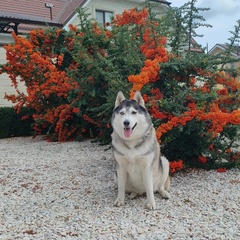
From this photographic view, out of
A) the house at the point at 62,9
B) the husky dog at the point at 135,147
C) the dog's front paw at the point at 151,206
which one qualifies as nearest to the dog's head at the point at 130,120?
the husky dog at the point at 135,147

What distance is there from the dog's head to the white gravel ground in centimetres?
87

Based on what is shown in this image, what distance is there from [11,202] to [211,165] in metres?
3.17

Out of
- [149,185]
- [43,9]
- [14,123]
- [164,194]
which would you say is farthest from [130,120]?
[43,9]

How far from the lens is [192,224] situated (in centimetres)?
310

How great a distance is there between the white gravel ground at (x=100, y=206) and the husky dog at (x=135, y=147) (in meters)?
0.27

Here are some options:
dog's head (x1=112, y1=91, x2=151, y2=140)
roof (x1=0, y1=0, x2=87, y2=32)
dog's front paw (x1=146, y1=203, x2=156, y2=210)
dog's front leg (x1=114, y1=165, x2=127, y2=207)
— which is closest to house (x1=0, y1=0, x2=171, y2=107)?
roof (x1=0, y1=0, x2=87, y2=32)

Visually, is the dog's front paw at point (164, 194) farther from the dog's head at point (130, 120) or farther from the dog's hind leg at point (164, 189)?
the dog's head at point (130, 120)

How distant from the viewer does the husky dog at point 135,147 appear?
3.44 meters

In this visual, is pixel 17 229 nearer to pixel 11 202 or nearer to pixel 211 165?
pixel 11 202

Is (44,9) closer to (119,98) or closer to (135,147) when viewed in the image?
(119,98)

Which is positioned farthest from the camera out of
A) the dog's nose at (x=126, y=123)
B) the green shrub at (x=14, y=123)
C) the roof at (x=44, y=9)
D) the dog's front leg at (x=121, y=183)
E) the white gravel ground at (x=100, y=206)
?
the roof at (x=44, y=9)

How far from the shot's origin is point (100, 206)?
Result: 366 cm

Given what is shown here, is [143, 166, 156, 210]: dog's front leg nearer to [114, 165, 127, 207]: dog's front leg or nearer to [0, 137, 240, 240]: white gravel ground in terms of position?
[0, 137, 240, 240]: white gravel ground

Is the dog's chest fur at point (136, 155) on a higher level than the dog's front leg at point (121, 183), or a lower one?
higher
